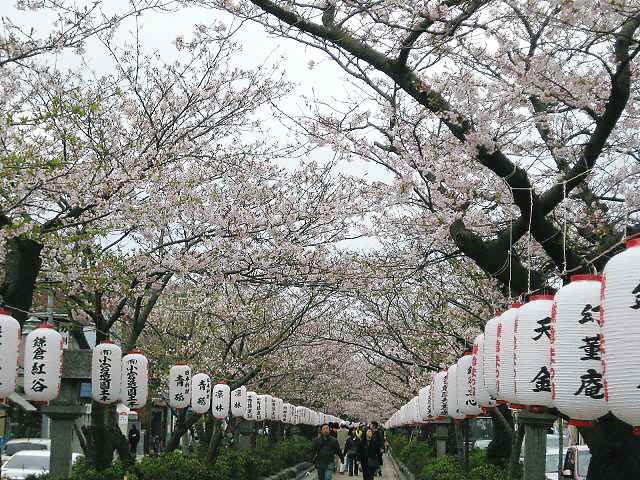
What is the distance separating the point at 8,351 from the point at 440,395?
9426mm

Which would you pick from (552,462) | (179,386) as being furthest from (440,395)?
(552,462)

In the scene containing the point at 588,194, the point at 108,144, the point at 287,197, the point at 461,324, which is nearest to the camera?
the point at 588,194

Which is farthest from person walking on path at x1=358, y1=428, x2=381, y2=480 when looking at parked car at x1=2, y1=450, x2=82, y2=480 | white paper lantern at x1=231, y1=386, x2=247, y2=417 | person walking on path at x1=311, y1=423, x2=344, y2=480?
parked car at x1=2, y1=450, x2=82, y2=480

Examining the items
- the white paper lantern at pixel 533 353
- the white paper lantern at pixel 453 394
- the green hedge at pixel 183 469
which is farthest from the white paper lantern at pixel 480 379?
the green hedge at pixel 183 469

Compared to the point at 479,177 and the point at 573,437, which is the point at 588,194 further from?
the point at 573,437

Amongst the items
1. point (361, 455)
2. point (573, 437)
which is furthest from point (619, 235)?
point (573, 437)

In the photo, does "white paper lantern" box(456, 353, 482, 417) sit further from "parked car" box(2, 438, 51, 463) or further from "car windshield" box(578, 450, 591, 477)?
"parked car" box(2, 438, 51, 463)

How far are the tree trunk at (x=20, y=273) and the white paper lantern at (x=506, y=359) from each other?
19.3 ft

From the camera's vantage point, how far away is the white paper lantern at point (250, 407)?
22.1m

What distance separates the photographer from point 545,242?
Result: 29.7ft

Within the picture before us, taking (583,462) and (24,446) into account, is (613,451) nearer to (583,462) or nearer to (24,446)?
(583,462)

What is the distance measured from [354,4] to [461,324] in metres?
11.4

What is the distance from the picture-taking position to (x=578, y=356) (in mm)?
5984

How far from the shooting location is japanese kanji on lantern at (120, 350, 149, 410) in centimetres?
1323
